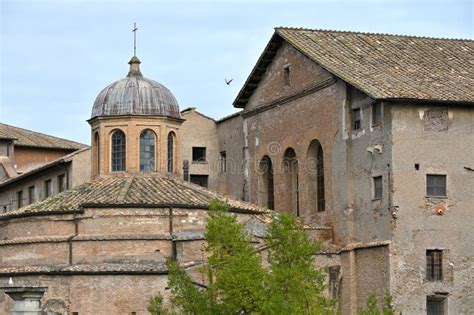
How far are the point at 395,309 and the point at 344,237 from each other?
338 cm

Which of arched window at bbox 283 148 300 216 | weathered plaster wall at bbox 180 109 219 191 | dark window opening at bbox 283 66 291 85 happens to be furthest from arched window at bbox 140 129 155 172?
weathered plaster wall at bbox 180 109 219 191

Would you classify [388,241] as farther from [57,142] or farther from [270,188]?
[57,142]

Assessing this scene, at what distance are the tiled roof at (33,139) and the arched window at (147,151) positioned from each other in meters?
18.8

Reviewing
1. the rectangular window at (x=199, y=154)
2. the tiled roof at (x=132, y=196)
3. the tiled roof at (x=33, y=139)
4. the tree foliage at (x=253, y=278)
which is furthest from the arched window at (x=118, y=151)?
the tiled roof at (x=33, y=139)

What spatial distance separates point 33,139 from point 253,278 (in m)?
33.4

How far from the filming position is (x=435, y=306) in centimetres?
3591

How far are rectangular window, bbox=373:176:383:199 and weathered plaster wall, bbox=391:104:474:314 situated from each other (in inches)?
28.3

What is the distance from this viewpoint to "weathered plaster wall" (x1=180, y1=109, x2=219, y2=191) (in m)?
48.0

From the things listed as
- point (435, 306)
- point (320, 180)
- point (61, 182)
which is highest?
point (61, 182)

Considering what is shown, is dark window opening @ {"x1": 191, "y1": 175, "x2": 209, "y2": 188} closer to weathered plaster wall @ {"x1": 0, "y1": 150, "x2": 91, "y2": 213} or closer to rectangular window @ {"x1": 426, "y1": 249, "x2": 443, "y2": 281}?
weathered plaster wall @ {"x1": 0, "y1": 150, "x2": 91, "y2": 213}

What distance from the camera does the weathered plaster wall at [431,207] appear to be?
3541 cm

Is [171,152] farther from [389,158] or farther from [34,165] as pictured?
[34,165]

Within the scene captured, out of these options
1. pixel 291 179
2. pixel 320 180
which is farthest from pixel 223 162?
pixel 320 180

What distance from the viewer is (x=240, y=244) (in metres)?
27.3
